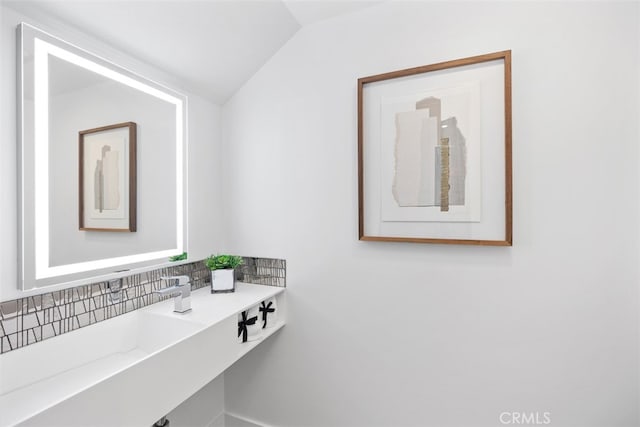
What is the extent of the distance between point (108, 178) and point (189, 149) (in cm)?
44

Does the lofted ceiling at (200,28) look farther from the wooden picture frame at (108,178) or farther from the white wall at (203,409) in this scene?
the white wall at (203,409)

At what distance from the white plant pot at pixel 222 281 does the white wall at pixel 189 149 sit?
180 millimetres

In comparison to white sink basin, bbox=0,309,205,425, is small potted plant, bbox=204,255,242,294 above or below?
above

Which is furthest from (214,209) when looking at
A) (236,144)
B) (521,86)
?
(521,86)

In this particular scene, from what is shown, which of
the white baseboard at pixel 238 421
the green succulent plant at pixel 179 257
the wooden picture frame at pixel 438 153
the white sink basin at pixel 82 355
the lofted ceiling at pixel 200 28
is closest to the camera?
the white sink basin at pixel 82 355

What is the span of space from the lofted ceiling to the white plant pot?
37.9 inches

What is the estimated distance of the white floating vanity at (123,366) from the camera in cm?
79

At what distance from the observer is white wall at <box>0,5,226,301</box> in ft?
3.16

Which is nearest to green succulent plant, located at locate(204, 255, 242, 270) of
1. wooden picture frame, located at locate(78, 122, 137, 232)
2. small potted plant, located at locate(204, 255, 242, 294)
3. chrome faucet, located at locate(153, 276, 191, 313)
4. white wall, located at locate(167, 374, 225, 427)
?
small potted plant, located at locate(204, 255, 242, 294)

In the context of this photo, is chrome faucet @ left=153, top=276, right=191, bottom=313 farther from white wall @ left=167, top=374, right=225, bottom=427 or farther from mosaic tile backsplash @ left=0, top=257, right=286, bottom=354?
white wall @ left=167, top=374, right=225, bottom=427

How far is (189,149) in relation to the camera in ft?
5.42

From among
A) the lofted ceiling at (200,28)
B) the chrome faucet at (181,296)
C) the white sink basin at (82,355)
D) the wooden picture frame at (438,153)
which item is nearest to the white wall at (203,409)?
the white sink basin at (82,355)

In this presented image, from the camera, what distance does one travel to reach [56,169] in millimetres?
1106

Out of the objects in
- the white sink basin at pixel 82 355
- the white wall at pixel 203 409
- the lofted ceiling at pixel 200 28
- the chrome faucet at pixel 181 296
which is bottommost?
the white wall at pixel 203 409
